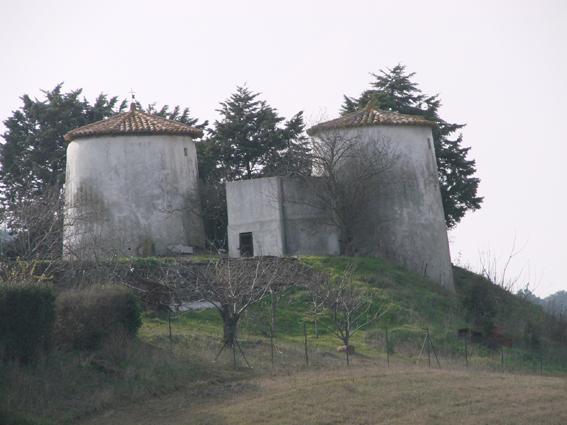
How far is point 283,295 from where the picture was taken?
34.2 meters

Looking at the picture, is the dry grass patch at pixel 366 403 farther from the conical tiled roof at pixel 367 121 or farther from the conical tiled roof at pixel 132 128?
the conical tiled roof at pixel 132 128

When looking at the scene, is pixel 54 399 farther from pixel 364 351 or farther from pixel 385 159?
pixel 385 159

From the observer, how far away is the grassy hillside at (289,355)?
75.4 feet

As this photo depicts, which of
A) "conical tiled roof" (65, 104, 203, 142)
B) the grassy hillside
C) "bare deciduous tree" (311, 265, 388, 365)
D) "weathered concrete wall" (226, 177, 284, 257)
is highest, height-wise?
"conical tiled roof" (65, 104, 203, 142)

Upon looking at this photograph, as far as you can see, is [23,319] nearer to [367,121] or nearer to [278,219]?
[278,219]

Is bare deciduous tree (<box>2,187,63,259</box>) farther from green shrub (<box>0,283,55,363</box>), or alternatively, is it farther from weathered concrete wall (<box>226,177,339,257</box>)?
green shrub (<box>0,283,55,363</box>)

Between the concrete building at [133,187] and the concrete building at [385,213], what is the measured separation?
6.55ft

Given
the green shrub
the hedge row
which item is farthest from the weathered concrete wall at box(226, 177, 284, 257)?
the green shrub

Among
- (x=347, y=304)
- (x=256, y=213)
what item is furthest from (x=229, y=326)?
(x=256, y=213)

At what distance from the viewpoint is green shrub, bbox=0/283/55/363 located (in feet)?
77.2

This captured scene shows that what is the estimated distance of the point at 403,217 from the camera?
131ft

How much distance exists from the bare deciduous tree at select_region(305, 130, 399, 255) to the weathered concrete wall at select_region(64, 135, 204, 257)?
4683mm

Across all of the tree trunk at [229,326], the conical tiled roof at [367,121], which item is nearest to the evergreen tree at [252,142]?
the conical tiled roof at [367,121]

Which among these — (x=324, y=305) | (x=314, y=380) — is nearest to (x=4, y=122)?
(x=324, y=305)
